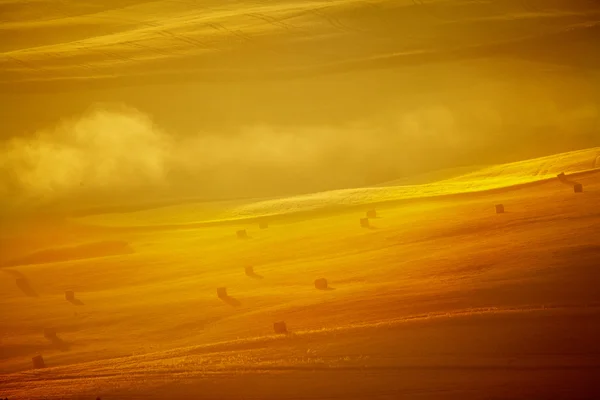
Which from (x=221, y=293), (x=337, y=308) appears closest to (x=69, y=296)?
(x=221, y=293)

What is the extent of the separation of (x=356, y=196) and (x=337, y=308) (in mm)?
4715

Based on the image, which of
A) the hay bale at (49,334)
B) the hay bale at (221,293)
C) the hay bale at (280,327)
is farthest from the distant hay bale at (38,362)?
the hay bale at (280,327)

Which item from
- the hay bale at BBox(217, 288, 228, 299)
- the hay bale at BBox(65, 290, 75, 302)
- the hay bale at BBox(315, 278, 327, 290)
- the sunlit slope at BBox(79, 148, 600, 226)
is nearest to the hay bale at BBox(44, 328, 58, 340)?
the hay bale at BBox(65, 290, 75, 302)

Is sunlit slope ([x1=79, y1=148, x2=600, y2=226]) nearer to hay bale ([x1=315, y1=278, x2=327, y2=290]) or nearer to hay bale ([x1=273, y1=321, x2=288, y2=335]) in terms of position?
hay bale ([x1=315, y1=278, x2=327, y2=290])

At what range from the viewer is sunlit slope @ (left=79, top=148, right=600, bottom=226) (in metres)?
14.8

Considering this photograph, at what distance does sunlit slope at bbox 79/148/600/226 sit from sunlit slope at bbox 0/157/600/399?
43 centimetres

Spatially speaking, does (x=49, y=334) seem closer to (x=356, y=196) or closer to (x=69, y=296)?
(x=69, y=296)

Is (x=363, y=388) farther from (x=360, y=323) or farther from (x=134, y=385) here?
(x=134, y=385)

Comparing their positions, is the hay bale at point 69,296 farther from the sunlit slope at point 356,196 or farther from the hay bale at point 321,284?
the hay bale at point 321,284

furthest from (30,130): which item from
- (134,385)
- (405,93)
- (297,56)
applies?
(134,385)

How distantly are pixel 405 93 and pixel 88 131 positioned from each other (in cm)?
746

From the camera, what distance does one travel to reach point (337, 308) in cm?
1068

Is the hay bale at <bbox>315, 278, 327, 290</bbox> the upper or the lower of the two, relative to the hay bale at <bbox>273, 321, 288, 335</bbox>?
upper

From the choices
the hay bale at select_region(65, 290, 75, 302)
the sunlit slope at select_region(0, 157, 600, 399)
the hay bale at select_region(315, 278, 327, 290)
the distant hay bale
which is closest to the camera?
the sunlit slope at select_region(0, 157, 600, 399)
